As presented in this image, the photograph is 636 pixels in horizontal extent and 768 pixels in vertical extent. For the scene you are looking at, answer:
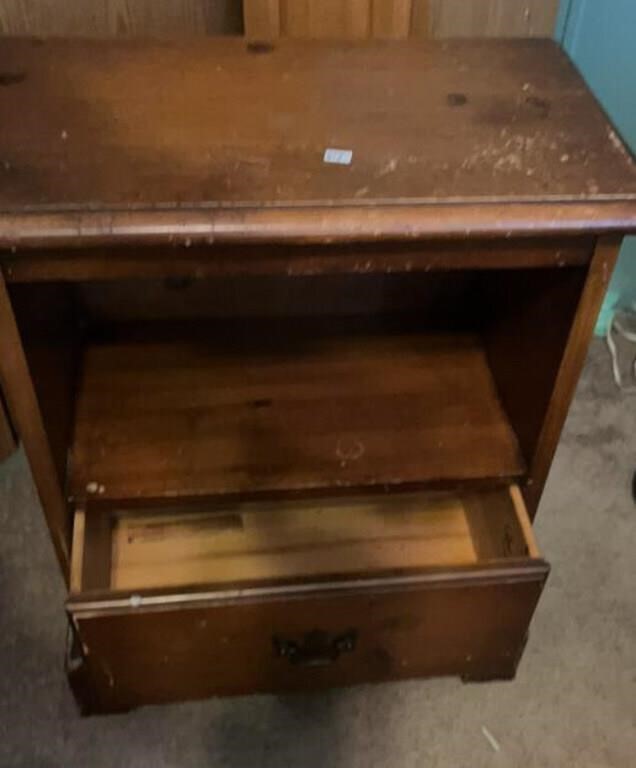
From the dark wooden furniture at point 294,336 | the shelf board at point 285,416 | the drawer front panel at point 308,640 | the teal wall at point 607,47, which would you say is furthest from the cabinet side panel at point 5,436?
the teal wall at point 607,47

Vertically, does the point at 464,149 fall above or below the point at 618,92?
above

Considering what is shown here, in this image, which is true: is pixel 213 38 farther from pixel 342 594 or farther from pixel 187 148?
pixel 342 594

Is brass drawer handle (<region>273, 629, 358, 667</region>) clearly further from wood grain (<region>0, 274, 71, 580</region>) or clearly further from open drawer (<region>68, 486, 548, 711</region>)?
wood grain (<region>0, 274, 71, 580</region>)

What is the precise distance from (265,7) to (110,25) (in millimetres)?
203

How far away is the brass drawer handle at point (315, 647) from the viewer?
991 millimetres

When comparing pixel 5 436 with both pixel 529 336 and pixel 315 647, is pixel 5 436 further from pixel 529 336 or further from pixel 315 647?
pixel 529 336

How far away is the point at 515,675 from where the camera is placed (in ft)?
3.77

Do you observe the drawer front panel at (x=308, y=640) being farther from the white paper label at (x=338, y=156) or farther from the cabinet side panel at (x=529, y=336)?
the white paper label at (x=338, y=156)

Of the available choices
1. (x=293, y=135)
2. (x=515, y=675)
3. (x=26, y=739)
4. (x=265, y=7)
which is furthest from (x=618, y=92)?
(x=26, y=739)

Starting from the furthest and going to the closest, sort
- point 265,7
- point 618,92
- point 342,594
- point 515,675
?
1. point 618,92
2. point 515,675
3. point 265,7
4. point 342,594

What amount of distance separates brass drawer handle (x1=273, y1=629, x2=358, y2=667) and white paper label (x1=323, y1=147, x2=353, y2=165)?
49 cm

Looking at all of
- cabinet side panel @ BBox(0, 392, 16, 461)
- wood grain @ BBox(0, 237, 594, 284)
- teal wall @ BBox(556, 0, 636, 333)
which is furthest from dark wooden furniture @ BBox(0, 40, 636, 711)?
teal wall @ BBox(556, 0, 636, 333)

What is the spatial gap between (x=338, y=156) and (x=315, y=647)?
0.53 metres

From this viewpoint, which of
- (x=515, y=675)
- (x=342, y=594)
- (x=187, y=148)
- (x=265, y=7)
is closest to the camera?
(x=187, y=148)
